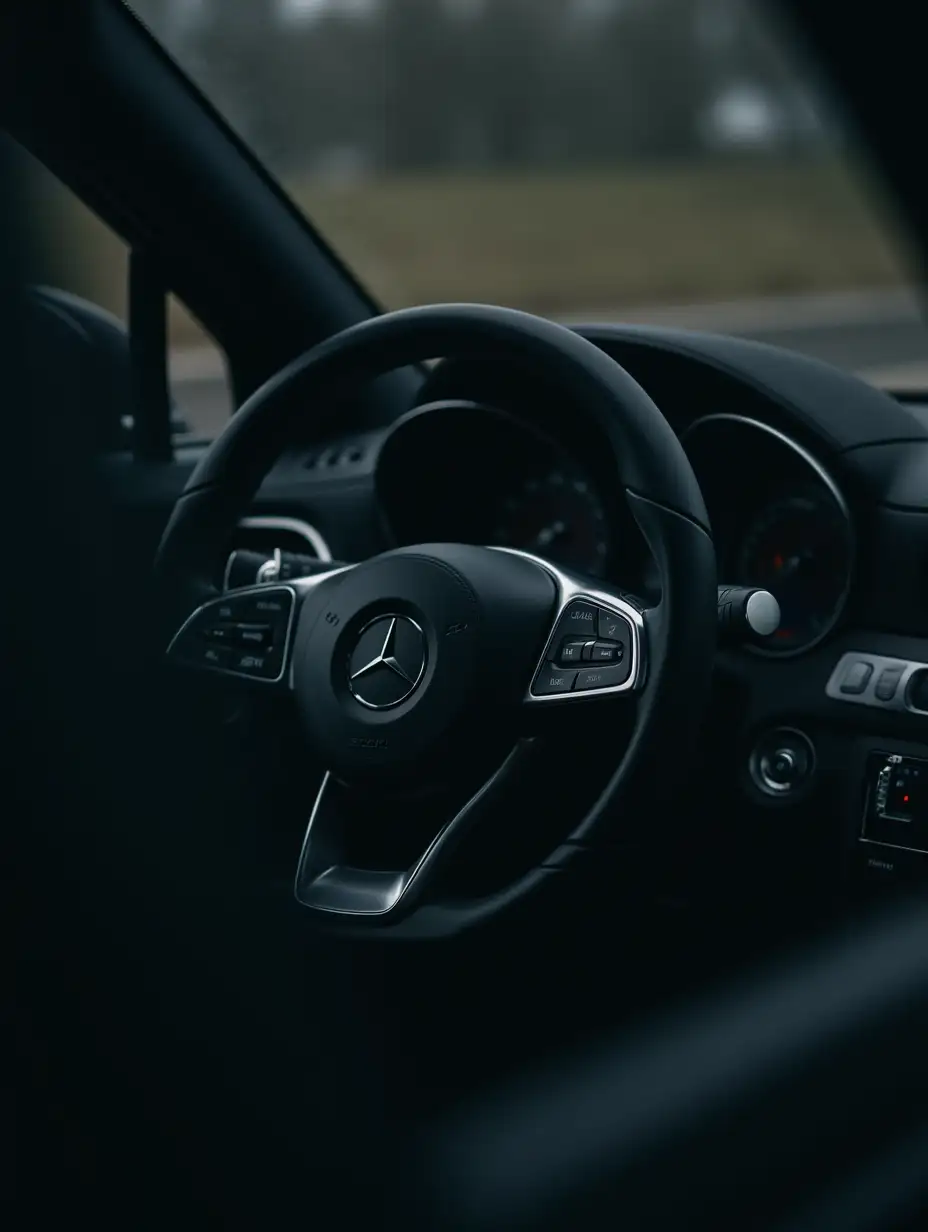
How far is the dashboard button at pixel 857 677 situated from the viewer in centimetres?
244

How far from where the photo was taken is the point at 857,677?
8.03 ft

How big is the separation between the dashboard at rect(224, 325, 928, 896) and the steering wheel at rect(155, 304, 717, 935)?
44 cm

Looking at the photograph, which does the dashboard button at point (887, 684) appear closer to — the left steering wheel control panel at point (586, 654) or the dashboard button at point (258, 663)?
the left steering wheel control panel at point (586, 654)

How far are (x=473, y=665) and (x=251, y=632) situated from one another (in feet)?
1.17

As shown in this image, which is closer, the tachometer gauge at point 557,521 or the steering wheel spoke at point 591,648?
the steering wheel spoke at point 591,648

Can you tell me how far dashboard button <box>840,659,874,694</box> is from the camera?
2.44 m

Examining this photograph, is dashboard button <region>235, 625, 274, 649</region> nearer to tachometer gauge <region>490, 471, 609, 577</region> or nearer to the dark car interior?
the dark car interior

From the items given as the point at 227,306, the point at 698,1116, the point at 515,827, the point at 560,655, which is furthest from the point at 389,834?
the point at 227,306

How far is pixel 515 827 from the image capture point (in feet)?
6.80

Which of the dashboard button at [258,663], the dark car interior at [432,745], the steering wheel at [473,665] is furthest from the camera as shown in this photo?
the dashboard button at [258,663]

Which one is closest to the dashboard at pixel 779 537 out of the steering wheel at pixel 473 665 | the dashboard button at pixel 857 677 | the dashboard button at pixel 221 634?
the dashboard button at pixel 857 677

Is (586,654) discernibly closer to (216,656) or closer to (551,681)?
(551,681)

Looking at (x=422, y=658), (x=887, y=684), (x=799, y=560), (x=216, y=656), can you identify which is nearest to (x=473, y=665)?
(x=422, y=658)

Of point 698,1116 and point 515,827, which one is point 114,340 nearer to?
point 515,827
